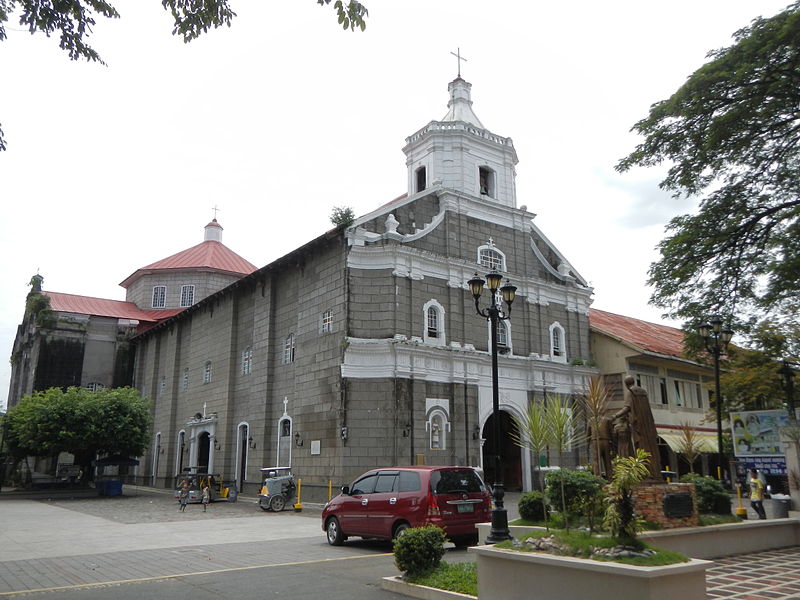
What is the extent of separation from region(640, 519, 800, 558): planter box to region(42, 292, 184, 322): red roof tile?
4196cm

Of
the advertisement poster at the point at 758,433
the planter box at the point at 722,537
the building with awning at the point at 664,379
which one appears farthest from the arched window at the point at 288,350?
Answer: the planter box at the point at 722,537

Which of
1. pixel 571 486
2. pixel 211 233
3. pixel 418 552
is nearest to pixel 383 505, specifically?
pixel 571 486

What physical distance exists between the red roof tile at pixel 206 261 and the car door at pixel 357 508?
1517 inches

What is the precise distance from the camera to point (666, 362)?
3434cm

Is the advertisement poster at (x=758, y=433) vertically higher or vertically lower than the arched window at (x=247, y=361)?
lower

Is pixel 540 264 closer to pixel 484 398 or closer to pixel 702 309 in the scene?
pixel 484 398

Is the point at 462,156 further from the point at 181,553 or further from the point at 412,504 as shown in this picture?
the point at 181,553

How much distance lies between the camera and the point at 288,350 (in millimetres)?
29906

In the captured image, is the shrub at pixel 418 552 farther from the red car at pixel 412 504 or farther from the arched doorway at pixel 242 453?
the arched doorway at pixel 242 453

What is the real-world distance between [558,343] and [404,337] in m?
9.66

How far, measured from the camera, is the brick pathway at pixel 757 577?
8336 millimetres

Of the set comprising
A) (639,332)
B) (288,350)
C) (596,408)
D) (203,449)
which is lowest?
(203,449)

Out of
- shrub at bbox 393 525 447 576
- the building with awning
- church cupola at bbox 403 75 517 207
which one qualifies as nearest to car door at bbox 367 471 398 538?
shrub at bbox 393 525 447 576

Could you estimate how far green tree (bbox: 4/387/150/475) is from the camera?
3162cm
